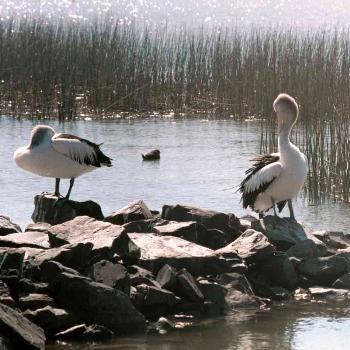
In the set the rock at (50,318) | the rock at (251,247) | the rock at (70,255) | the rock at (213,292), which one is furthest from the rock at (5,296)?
the rock at (251,247)

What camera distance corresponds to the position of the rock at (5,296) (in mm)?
6871

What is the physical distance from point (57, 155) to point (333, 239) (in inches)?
113

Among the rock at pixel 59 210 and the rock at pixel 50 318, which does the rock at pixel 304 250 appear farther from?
the rock at pixel 50 318

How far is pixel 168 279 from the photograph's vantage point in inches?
304

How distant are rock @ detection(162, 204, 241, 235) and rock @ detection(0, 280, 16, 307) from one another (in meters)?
2.77

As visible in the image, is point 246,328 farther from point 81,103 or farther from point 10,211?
point 81,103

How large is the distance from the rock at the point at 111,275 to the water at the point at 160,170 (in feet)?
9.89

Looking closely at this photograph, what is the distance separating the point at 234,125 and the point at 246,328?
530 inches

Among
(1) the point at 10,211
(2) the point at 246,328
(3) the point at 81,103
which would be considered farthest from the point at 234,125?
(2) the point at 246,328

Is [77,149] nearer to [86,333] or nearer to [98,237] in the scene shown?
[98,237]

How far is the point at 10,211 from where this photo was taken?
11094 millimetres

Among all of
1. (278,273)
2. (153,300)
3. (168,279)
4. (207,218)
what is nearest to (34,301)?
(153,300)

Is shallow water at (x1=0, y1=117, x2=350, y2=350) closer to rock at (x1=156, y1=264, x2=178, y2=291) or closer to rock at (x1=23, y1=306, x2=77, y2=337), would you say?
rock at (x1=23, y1=306, x2=77, y2=337)

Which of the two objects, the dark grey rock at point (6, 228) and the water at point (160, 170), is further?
the water at point (160, 170)
